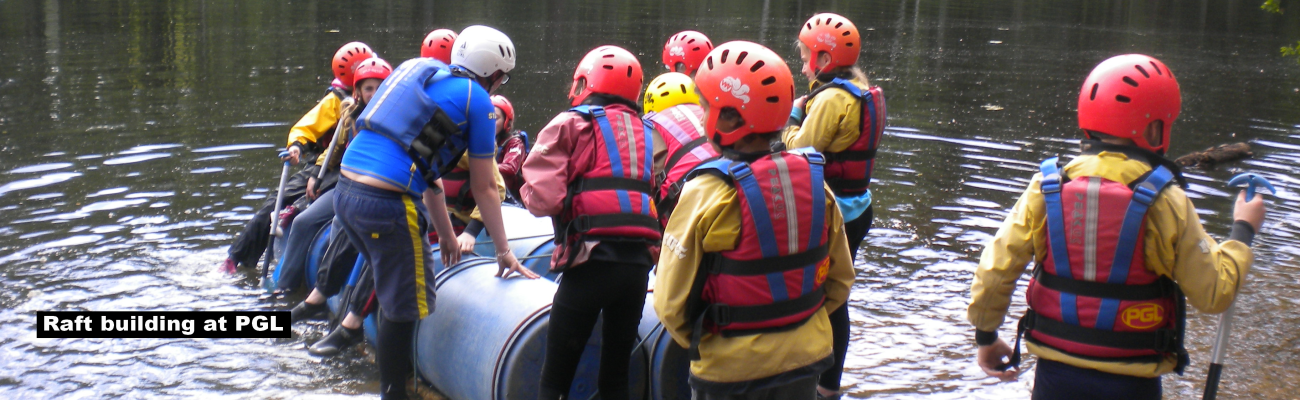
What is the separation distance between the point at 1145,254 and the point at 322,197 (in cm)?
496

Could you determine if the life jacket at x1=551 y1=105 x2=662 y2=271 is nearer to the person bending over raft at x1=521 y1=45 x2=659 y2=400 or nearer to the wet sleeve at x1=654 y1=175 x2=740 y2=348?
the person bending over raft at x1=521 y1=45 x2=659 y2=400

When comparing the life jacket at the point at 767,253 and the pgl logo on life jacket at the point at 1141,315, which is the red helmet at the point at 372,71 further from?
the pgl logo on life jacket at the point at 1141,315

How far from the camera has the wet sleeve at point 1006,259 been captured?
123 inches

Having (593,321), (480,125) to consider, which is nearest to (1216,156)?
(593,321)

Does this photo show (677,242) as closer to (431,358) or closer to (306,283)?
(431,358)

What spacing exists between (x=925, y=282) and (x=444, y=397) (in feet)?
11.9

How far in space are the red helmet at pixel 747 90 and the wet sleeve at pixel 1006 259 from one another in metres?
0.80

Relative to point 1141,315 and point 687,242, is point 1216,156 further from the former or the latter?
point 687,242

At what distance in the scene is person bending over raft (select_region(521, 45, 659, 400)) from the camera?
13.0 ft

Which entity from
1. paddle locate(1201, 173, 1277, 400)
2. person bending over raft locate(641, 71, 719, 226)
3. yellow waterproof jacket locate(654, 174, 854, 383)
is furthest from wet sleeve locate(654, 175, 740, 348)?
paddle locate(1201, 173, 1277, 400)

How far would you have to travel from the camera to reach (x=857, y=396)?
16.9 ft

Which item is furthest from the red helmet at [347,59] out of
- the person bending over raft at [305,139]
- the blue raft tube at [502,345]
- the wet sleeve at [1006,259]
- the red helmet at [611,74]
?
the wet sleeve at [1006,259]

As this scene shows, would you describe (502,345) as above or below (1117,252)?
below

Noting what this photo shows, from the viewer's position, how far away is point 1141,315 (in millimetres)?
3039
